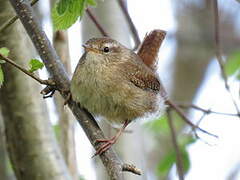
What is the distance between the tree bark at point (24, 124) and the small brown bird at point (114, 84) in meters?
0.25

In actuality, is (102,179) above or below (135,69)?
below

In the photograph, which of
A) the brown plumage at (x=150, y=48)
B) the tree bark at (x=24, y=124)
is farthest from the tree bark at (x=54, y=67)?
the brown plumage at (x=150, y=48)

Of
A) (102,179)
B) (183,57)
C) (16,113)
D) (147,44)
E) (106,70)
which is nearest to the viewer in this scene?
(16,113)

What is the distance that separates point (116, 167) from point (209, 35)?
532cm

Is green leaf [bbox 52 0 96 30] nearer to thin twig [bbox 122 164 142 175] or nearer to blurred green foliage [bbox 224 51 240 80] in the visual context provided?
thin twig [bbox 122 164 142 175]

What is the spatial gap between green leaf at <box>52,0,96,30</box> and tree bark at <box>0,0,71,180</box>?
18.2 inches

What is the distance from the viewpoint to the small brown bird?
2986mm

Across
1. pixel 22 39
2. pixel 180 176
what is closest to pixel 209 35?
pixel 180 176

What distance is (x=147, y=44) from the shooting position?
371 centimetres

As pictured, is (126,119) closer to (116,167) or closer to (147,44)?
(147,44)

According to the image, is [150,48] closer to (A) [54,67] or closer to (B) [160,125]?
(A) [54,67]

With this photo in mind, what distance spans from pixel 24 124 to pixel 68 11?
0.92 m

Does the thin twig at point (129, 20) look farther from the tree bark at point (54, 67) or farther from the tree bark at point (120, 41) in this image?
the tree bark at point (54, 67)

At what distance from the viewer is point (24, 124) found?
9.39 ft
